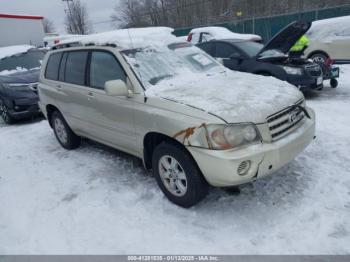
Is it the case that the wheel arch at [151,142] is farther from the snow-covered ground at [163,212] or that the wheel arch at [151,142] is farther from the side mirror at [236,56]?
the side mirror at [236,56]

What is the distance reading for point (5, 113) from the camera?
7871 mm

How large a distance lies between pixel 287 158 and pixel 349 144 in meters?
1.99

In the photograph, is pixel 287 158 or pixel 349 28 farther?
pixel 349 28

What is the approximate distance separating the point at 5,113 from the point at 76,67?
422 cm

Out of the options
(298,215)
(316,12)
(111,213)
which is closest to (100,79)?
(111,213)

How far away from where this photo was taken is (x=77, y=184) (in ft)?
14.1

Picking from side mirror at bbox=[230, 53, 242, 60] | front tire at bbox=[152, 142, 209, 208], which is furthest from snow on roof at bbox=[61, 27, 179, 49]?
side mirror at bbox=[230, 53, 242, 60]

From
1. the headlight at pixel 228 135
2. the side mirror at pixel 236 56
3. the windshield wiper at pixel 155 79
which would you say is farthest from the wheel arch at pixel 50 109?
the side mirror at pixel 236 56

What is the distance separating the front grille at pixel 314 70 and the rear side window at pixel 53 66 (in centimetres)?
537

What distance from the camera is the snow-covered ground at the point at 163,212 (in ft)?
9.70

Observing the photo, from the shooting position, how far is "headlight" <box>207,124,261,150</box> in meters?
2.94

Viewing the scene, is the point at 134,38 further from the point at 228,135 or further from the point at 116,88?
the point at 228,135

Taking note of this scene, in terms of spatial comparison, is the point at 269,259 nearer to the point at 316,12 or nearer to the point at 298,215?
the point at 298,215

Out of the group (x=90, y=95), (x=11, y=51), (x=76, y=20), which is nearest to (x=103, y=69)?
(x=90, y=95)
